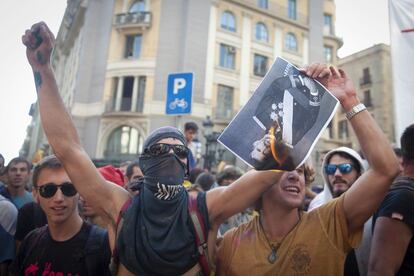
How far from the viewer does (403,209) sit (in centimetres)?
199

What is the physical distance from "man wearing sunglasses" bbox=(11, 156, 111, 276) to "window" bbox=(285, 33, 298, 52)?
82.6 ft

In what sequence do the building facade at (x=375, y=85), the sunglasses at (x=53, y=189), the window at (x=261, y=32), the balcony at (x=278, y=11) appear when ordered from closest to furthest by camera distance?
the sunglasses at (x=53, y=189)
the balcony at (x=278, y=11)
the window at (x=261, y=32)
the building facade at (x=375, y=85)

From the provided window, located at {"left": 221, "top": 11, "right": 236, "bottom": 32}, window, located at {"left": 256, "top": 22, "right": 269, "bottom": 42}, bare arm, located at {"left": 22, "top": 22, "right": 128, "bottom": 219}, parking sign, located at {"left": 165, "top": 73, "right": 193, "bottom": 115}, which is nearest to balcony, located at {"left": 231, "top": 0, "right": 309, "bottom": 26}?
window, located at {"left": 256, "top": 22, "right": 269, "bottom": 42}

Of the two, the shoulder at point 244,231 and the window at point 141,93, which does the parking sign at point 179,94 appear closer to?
the shoulder at point 244,231

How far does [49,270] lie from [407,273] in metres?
2.14

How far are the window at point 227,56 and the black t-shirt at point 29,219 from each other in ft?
68.5

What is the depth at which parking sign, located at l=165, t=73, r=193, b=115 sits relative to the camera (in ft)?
19.6

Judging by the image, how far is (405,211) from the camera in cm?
198

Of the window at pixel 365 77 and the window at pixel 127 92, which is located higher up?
the window at pixel 365 77

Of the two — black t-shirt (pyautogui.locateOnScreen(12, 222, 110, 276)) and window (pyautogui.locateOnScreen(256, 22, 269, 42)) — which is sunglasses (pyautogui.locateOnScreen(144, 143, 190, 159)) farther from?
window (pyautogui.locateOnScreen(256, 22, 269, 42))

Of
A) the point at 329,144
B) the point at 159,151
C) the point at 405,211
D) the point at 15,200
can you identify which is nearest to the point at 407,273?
the point at 405,211

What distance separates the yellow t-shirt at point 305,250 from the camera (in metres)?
1.88

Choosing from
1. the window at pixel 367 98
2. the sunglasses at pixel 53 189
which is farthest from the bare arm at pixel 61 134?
the window at pixel 367 98

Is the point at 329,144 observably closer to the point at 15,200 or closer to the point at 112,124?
the point at 112,124
